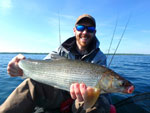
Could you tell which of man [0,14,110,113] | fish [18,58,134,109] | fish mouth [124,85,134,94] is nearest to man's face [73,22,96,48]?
man [0,14,110,113]

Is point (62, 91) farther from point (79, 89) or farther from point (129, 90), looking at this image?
point (129, 90)

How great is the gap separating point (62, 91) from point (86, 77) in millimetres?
1343

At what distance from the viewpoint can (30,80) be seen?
3396mm

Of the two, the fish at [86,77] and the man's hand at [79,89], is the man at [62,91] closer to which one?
the man's hand at [79,89]

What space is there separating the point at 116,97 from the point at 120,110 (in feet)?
4.82

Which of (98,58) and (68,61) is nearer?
(68,61)

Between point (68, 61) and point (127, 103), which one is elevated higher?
point (68, 61)

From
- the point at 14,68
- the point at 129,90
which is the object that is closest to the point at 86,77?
the point at 129,90

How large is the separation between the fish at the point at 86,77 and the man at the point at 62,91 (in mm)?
187

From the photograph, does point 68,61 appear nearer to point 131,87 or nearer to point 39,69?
point 39,69

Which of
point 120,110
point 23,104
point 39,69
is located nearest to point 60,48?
point 39,69

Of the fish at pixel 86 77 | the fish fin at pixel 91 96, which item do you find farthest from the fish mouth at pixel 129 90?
the fish fin at pixel 91 96

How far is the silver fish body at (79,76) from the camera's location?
2871 mm

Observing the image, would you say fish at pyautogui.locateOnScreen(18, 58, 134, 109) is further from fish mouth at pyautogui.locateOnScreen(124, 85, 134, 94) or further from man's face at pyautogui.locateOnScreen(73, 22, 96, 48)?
man's face at pyautogui.locateOnScreen(73, 22, 96, 48)
